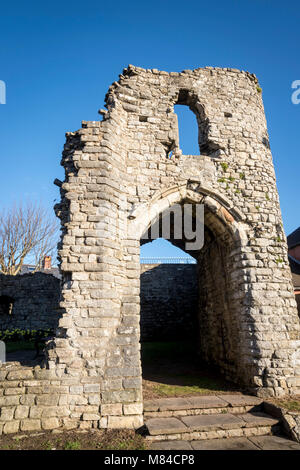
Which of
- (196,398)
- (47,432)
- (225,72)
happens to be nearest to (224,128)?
(225,72)

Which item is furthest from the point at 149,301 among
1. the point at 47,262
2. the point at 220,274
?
the point at 47,262

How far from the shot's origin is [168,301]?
15.3m

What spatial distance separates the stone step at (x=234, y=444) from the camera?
12.9 ft

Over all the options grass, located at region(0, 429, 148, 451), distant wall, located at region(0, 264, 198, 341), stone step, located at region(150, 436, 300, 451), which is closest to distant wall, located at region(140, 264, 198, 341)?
distant wall, located at region(0, 264, 198, 341)

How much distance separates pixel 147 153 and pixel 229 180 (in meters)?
2.27

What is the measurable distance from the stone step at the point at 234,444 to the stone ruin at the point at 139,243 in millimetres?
764

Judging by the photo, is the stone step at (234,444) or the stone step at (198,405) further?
the stone step at (198,405)

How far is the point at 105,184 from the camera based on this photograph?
228 inches

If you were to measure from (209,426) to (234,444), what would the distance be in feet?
1.40

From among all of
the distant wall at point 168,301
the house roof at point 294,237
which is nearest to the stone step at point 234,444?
the distant wall at point 168,301

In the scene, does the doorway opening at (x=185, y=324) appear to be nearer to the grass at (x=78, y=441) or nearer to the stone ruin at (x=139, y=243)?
the stone ruin at (x=139, y=243)

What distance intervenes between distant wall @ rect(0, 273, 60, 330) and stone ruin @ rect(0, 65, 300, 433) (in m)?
8.21

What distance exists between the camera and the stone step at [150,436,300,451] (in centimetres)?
392

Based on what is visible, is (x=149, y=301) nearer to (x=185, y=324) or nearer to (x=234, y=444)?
(x=185, y=324)
